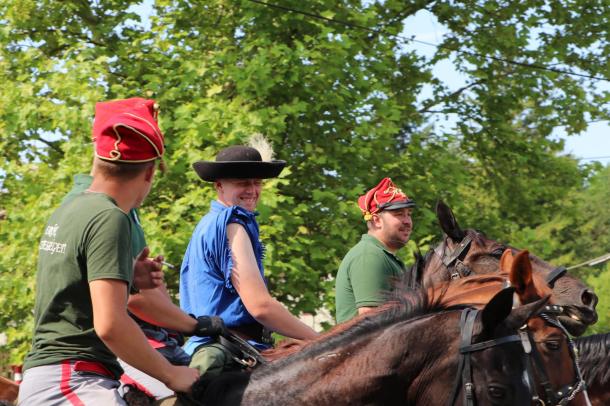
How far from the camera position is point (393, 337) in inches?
133

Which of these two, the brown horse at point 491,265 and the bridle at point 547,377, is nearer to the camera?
the bridle at point 547,377

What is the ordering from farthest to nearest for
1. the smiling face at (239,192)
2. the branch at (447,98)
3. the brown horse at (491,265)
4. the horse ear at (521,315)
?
1. the branch at (447,98)
2. the brown horse at (491,265)
3. the smiling face at (239,192)
4. the horse ear at (521,315)

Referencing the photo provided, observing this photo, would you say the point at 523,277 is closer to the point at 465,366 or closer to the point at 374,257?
the point at 465,366

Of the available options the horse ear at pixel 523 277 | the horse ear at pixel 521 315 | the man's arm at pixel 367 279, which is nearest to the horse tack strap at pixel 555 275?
the man's arm at pixel 367 279

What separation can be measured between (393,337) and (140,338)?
0.93 meters

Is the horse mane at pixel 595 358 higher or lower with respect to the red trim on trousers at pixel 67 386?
lower

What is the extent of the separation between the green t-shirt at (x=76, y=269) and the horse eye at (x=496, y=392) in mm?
1285

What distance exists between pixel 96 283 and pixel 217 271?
1261 mm

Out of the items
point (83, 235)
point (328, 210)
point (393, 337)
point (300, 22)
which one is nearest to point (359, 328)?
→ point (393, 337)

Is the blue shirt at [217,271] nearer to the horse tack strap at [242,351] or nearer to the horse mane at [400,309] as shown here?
the horse tack strap at [242,351]

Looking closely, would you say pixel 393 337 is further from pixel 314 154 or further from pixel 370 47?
pixel 370 47

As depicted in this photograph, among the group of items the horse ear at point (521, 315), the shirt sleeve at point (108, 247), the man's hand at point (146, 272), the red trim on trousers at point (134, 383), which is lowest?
the red trim on trousers at point (134, 383)

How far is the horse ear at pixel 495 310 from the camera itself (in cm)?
327

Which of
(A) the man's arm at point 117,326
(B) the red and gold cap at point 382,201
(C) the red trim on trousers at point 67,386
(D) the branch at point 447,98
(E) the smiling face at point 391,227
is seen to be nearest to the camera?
(A) the man's arm at point 117,326
